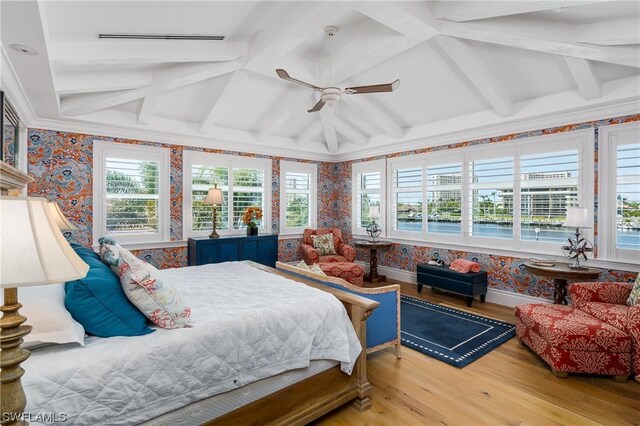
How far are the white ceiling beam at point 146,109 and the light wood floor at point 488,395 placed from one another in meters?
4.06

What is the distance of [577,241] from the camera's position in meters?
3.80

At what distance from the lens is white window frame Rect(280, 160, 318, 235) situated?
6.51 meters

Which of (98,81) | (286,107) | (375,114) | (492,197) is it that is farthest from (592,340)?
(98,81)

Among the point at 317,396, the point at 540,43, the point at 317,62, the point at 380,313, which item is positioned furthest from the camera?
the point at 317,62

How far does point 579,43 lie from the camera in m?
2.95

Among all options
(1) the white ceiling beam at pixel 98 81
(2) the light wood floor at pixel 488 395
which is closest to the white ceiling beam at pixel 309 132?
(1) the white ceiling beam at pixel 98 81

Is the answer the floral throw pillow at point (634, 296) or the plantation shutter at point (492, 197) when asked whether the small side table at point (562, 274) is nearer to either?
the floral throw pillow at point (634, 296)

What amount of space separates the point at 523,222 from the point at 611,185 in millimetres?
1041

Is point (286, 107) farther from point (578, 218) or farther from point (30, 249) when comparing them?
point (30, 249)

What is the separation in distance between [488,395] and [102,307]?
8.79 feet

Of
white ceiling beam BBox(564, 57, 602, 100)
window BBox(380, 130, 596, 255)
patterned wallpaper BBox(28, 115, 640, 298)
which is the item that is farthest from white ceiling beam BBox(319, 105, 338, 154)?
white ceiling beam BBox(564, 57, 602, 100)

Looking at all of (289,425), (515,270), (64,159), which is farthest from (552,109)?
(64,159)

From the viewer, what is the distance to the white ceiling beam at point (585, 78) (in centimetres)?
337

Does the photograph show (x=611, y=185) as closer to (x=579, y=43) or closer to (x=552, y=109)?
(x=552, y=109)
